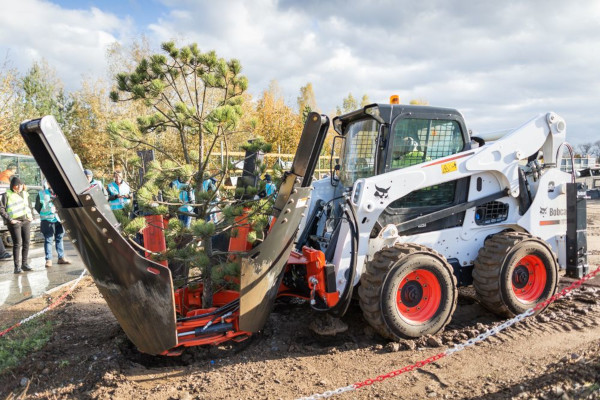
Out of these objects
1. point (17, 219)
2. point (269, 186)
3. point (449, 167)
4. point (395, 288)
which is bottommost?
point (395, 288)

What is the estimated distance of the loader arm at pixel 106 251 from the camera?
9.36 feet

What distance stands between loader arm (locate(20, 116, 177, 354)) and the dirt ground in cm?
44

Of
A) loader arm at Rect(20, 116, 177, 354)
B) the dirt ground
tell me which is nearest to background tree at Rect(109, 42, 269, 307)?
loader arm at Rect(20, 116, 177, 354)

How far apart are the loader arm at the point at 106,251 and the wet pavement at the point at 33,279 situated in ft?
11.8

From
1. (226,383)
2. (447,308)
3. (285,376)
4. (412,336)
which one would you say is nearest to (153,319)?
(226,383)

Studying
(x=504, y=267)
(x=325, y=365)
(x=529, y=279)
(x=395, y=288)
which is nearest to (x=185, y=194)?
(x=325, y=365)

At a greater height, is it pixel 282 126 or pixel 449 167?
pixel 282 126

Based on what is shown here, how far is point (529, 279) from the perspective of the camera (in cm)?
479

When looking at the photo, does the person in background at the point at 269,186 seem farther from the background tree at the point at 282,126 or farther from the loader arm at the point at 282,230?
the background tree at the point at 282,126

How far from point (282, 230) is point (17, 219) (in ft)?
20.7

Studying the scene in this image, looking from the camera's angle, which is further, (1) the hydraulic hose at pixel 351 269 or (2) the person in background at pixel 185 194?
(1) the hydraulic hose at pixel 351 269

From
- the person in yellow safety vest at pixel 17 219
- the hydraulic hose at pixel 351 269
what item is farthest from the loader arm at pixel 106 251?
the person in yellow safety vest at pixel 17 219

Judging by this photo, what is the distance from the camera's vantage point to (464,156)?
15.0 ft

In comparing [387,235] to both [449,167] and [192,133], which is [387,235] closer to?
[449,167]
